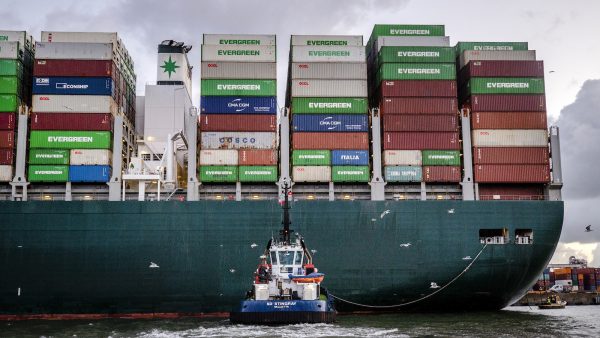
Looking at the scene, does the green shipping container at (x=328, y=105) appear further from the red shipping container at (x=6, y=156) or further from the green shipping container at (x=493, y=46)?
the red shipping container at (x=6, y=156)

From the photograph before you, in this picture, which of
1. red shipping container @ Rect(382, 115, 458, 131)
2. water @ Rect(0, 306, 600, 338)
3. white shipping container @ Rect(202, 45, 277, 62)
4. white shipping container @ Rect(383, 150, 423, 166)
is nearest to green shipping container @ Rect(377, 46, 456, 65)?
red shipping container @ Rect(382, 115, 458, 131)

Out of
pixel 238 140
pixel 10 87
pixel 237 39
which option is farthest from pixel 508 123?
pixel 10 87

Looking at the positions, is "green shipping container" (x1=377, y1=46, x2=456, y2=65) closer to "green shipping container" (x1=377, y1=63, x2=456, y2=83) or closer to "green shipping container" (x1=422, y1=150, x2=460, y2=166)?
"green shipping container" (x1=377, y1=63, x2=456, y2=83)

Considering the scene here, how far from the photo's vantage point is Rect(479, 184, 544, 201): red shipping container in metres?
38.9

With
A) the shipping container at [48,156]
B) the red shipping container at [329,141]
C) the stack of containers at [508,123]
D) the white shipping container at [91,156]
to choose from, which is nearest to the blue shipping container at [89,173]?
the white shipping container at [91,156]

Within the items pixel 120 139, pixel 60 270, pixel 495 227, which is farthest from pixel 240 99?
pixel 495 227

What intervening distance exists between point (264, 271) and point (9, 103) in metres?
19.0

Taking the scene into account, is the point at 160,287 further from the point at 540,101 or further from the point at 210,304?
the point at 540,101

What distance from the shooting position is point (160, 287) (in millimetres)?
35250

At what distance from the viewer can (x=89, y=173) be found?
37.2 meters

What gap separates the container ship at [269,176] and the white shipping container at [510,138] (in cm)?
8

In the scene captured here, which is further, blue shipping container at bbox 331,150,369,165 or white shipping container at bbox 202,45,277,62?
white shipping container at bbox 202,45,277,62

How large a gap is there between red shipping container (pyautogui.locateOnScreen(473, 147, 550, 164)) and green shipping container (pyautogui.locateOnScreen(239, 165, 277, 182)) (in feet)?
38.8

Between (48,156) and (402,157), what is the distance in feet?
65.9
